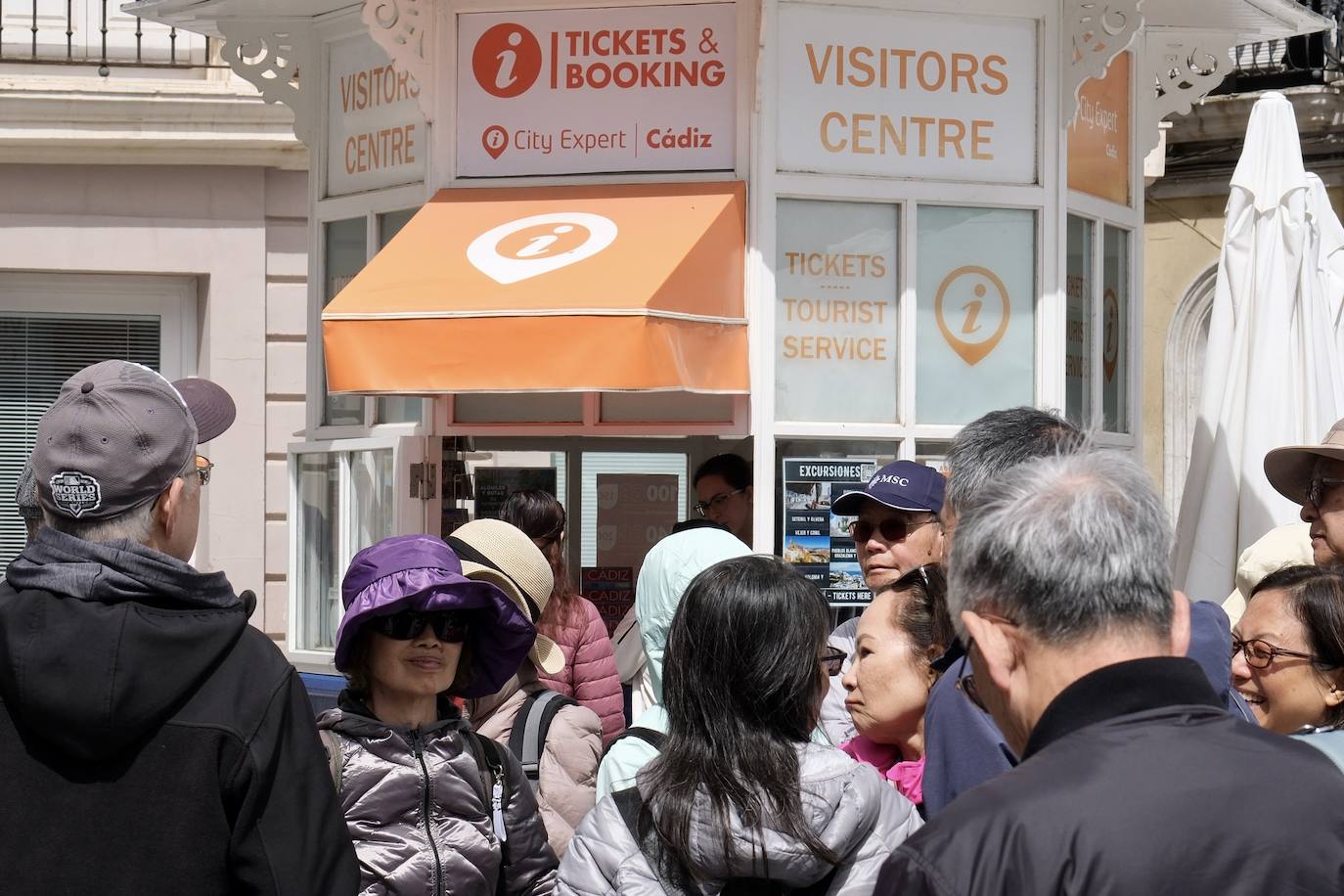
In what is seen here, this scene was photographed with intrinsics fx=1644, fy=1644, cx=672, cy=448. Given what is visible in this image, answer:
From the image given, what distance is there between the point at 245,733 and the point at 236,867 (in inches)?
8.2

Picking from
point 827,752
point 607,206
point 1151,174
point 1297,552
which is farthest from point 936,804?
point 1151,174

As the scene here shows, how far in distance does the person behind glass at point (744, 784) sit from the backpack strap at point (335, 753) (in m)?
0.55

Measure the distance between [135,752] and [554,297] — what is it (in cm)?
392

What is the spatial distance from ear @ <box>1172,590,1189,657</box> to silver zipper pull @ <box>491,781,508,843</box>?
5.51ft

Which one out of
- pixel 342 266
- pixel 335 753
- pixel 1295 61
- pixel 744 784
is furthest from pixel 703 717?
pixel 1295 61

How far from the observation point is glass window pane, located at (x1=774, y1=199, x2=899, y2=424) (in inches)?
275

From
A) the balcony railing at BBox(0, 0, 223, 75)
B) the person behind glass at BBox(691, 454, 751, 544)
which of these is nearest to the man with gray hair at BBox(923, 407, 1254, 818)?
the person behind glass at BBox(691, 454, 751, 544)

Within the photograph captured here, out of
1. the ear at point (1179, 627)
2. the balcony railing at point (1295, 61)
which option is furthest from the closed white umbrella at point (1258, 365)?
the balcony railing at point (1295, 61)

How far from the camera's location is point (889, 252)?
7125mm

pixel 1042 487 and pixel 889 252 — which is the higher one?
pixel 889 252

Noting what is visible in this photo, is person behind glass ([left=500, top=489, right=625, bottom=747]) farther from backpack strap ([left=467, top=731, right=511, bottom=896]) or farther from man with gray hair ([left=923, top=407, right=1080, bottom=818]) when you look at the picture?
man with gray hair ([left=923, top=407, right=1080, bottom=818])

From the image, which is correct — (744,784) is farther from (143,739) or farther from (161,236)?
(161,236)

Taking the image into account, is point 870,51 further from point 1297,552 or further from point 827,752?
point 827,752

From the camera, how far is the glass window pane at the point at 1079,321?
7.54 meters
